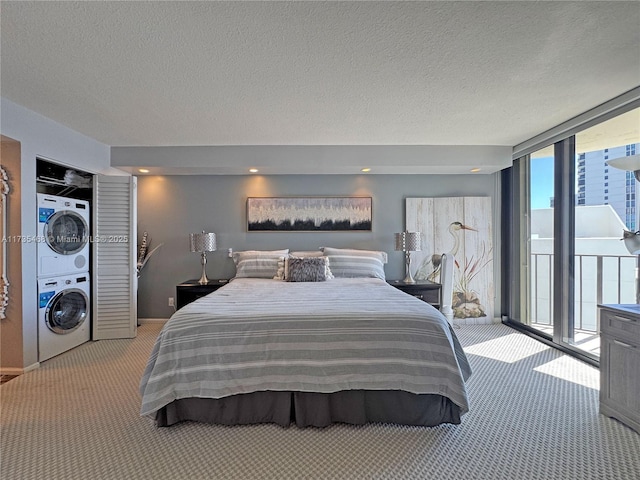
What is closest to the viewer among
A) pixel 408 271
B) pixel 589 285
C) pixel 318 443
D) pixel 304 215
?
pixel 318 443

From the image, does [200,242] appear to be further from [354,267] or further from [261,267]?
[354,267]

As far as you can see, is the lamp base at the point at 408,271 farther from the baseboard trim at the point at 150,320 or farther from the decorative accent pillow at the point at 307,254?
the baseboard trim at the point at 150,320

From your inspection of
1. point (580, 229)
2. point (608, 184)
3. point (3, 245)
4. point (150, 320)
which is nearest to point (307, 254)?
point (150, 320)

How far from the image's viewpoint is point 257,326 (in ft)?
6.73

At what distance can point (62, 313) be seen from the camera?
11.1 ft

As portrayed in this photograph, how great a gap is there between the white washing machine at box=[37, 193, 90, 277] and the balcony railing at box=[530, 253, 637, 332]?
5.58 m

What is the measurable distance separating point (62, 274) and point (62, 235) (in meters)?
0.41

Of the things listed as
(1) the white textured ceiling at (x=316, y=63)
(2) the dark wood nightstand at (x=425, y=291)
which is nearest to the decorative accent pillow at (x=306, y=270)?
(2) the dark wood nightstand at (x=425, y=291)

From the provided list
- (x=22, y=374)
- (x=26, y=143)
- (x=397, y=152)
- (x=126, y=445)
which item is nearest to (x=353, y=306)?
(x=126, y=445)

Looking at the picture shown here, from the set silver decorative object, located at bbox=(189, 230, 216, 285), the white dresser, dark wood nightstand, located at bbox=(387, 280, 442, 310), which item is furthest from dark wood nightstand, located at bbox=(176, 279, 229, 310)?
the white dresser

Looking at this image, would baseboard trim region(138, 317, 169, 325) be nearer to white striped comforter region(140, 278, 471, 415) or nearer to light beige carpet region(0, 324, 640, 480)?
light beige carpet region(0, 324, 640, 480)

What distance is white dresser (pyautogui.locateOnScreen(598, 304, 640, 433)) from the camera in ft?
6.43

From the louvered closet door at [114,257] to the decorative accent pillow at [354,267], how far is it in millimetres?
2467

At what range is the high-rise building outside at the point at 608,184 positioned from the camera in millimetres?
2926
